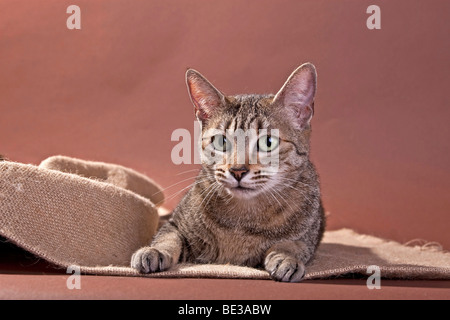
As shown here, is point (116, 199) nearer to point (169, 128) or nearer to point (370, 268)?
point (370, 268)

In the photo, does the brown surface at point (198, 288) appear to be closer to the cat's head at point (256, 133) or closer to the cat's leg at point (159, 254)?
the cat's leg at point (159, 254)

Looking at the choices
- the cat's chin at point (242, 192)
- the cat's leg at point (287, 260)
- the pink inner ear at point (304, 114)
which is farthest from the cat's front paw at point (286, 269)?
the pink inner ear at point (304, 114)

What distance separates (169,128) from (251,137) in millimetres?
1100

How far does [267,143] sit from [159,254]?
43cm

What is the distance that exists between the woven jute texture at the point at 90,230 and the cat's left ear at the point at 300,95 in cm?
45

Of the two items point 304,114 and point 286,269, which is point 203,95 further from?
point 286,269

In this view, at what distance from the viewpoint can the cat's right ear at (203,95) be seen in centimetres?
147

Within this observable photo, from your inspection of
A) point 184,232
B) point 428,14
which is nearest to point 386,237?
point 428,14

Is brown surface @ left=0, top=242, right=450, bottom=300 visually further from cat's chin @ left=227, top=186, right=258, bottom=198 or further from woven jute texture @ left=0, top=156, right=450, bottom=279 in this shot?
cat's chin @ left=227, top=186, right=258, bottom=198

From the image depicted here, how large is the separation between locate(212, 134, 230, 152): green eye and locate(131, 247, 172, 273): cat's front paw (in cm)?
34

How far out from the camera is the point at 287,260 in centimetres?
125

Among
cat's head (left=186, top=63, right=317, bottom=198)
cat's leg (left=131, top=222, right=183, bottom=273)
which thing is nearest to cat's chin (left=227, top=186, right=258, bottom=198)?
cat's head (left=186, top=63, right=317, bottom=198)

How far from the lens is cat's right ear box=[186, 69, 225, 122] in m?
1.47

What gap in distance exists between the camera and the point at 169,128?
241cm
